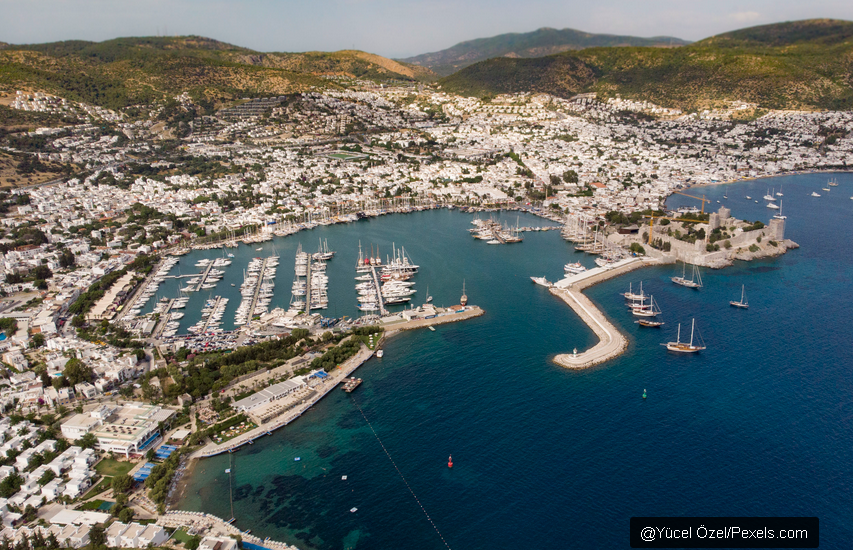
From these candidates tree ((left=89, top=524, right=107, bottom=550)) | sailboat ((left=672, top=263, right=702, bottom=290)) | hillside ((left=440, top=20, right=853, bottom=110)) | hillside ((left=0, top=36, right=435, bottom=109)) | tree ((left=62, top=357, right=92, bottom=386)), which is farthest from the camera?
hillside ((left=440, top=20, right=853, bottom=110))

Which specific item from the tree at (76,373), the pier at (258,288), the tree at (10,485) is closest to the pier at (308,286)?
the pier at (258,288)

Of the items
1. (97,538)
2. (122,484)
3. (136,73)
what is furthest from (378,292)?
(136,73)

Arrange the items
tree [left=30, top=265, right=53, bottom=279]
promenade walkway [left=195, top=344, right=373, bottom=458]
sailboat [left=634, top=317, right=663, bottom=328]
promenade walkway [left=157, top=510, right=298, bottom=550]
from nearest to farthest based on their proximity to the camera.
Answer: promenade walkway [left=157, top=510, right=298, bottom=550] → promenade walkway [left=195, top=344, right=373, bottom=458] → sailboat [left=634, top=317, right=663, bottom=328] → tree [left=30, top=265, right=53, bottom=279]

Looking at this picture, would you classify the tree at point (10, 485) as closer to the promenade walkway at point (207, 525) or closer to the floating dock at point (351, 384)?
the promenade walkway at point (207, 525)

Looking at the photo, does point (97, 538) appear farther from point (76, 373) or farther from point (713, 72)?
point (713, 72)

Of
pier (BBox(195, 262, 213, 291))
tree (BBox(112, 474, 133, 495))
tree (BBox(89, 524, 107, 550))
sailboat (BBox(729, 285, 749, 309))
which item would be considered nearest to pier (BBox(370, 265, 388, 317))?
pier (BBox(195, 262, 213, 291))

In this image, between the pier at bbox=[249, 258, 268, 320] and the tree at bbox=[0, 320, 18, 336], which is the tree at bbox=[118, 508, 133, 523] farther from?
the tree at bbox=[0, 320, 18, 336]

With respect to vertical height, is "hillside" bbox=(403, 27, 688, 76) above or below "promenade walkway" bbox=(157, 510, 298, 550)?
above
